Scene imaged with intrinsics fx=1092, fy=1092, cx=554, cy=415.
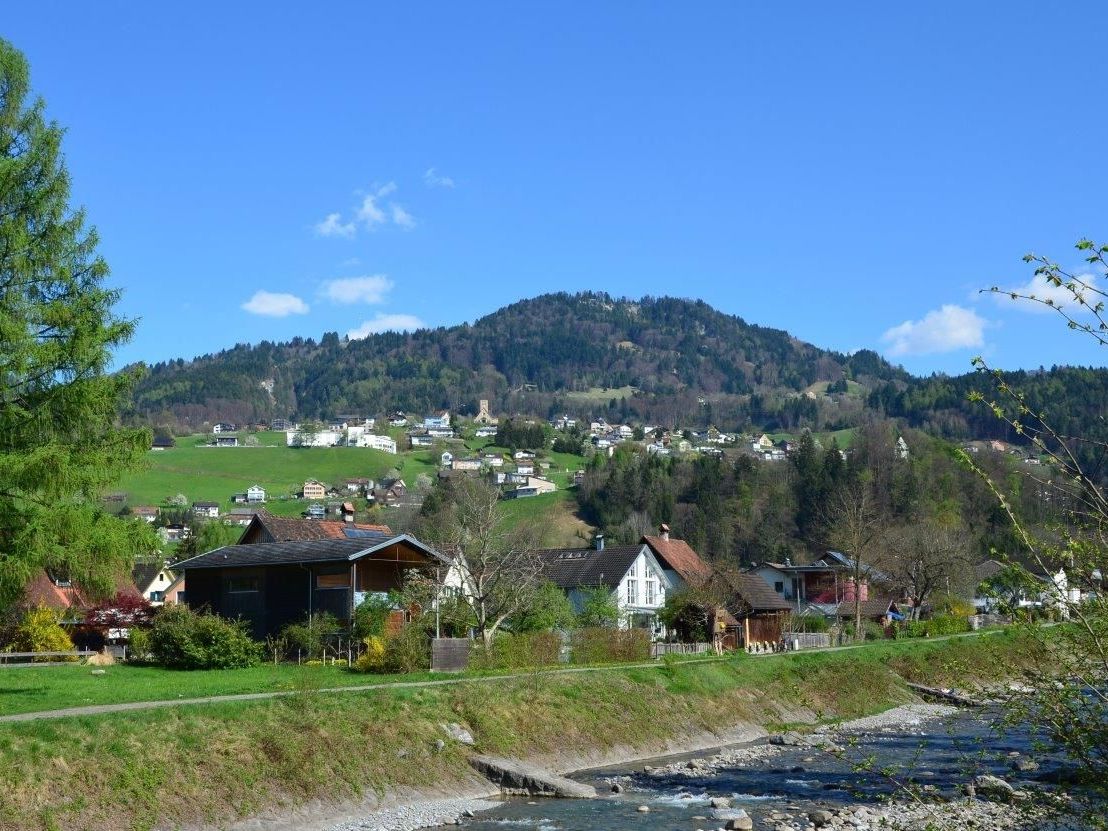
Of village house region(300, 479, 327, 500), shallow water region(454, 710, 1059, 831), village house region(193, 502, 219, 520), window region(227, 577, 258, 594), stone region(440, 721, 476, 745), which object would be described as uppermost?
village house region(300, 479, 327, 500)

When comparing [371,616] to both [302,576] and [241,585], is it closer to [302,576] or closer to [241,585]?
[302,576]

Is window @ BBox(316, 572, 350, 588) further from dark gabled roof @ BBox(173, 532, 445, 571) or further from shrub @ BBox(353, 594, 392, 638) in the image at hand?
shrub @ BBox(353, 594, 392, 638)

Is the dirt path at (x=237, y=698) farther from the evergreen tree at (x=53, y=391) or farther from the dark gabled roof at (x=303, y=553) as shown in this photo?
the dark gabled roof at (x=303, y=553)

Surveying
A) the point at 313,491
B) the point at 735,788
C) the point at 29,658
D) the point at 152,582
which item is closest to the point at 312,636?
the point at 29,658

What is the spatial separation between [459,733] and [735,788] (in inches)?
271

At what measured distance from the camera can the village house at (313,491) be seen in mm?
177125

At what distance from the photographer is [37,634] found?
44.7 metres

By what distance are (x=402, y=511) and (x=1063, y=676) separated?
431ft

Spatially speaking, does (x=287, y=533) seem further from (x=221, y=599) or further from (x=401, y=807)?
(x=401, y=807)

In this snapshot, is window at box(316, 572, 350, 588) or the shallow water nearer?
the shallow water

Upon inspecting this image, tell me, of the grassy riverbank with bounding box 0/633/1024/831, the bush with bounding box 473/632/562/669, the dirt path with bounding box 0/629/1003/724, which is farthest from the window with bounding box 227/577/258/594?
the grassy riverbank with bounding box 0/633/1024/831

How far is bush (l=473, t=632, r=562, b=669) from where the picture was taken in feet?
126

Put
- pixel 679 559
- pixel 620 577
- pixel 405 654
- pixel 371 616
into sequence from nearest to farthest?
pixel 405 654, pixel 371 616, pixel 620 577, pixel 679 559

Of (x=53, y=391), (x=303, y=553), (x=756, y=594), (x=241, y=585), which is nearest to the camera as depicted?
(x=53, y=391)
